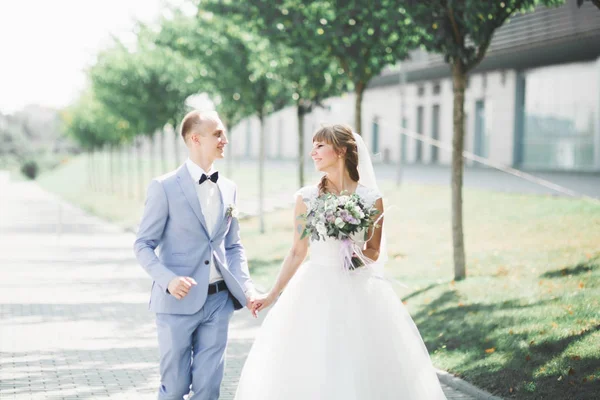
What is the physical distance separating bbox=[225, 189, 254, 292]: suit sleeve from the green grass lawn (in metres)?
1.21

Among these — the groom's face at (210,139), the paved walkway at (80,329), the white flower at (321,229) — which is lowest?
the paved walkway at (80,329)

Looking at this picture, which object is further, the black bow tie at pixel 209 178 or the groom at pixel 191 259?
the black bow tie at pixel 209 178

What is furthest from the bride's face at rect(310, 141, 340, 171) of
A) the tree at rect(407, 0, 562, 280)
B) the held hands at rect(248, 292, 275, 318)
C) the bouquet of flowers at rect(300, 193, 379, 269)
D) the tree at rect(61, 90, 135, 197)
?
the tree at rect(61, 90, 135, 197)

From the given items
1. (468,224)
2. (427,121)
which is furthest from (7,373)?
(427,121)

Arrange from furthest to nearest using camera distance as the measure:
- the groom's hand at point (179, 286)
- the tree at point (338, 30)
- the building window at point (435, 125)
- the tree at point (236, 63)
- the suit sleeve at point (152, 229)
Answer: the building window at point (435, 125), the tree at point (236, 63), the tree at point (338, 30), the suit sleeve at point (152, 229), the groom's hand at point (179, 286)

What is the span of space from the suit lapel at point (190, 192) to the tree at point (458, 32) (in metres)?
6.08

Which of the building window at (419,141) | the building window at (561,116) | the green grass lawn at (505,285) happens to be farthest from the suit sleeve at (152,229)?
the building window at (419,141)

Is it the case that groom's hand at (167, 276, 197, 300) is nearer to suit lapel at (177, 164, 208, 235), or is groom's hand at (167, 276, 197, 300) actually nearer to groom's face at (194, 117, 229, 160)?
suit lapel at (177, 164, 208, 235)

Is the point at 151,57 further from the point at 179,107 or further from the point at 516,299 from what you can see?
the point at 516,299

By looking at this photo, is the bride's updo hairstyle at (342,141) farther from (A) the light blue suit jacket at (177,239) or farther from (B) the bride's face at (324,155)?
(A) the light blue suit jacket at (177,239)

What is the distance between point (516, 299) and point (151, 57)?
75.1ft

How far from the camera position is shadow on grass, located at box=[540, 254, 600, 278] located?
10605 millimetres

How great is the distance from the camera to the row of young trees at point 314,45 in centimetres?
1121

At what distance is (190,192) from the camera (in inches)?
201
